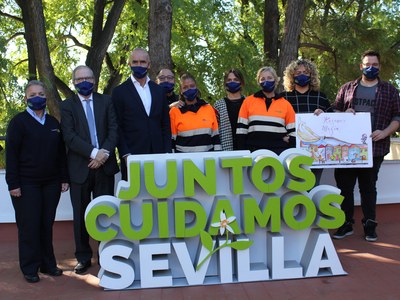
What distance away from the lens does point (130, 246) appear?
4.17 meters

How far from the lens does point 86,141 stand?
4.46 m

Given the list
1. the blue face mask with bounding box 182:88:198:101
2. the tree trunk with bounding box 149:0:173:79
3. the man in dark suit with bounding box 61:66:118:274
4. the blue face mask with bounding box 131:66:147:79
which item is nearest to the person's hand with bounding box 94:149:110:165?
the man in dark suit with bounding box 61:66:118:274

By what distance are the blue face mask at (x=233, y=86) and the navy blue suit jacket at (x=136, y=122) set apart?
813 millimetres

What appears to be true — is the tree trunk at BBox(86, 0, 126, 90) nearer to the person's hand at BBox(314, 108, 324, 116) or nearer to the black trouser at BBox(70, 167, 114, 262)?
the black trouser at BBox(70, 167, 114, 262)

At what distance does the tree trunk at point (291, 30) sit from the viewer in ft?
30.7

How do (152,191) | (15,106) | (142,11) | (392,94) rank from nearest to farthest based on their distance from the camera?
1. (152,191)
2. (392,94)
3. (15,106)
4. (142,11)

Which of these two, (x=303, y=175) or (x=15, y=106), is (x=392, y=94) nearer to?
(x=303, y=175)

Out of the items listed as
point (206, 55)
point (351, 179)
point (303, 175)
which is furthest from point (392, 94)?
point (206, 55)

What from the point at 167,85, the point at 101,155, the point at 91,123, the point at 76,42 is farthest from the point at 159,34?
the point at 76,42

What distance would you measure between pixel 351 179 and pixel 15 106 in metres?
7.68

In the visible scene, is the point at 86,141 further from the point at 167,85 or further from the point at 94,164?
the point at 167,85

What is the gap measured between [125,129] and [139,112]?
24cm

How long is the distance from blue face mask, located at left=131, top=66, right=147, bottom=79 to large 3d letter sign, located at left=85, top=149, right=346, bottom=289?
98 centimetres

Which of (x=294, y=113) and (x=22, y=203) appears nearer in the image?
(x=22, y=203)
